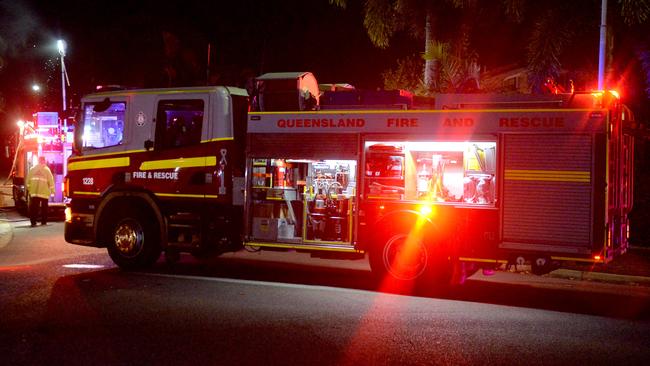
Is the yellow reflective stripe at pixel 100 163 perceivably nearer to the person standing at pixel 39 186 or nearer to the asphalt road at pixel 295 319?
the asphalt road at pixel 295 319

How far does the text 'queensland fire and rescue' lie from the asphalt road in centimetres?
226

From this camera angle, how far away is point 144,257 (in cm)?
1020

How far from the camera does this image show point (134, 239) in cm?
1020

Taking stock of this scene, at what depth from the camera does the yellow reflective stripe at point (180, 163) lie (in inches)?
391

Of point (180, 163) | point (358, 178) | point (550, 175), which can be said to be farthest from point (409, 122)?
point (180, 163)

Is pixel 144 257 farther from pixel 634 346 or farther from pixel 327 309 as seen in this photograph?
pixel 634 346

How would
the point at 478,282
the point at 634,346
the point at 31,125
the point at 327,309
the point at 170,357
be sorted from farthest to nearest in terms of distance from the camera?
the point at 31,125
the point at 478,282
the point at 327,309
the point at 634,346
the point at 170,357

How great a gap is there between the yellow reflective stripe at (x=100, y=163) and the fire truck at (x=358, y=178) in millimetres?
22

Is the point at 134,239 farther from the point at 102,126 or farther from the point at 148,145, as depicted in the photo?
the point at 102,126

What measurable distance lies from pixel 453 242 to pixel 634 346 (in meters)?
2.79

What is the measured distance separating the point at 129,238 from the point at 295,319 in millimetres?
4049

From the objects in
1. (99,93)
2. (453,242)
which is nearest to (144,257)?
(99,93)

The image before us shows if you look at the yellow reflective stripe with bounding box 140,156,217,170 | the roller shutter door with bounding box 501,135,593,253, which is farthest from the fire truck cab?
the roller shutter door with bounding box 501,135,593,253

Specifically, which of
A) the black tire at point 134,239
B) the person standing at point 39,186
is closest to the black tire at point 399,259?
the black tire at point 134,239
